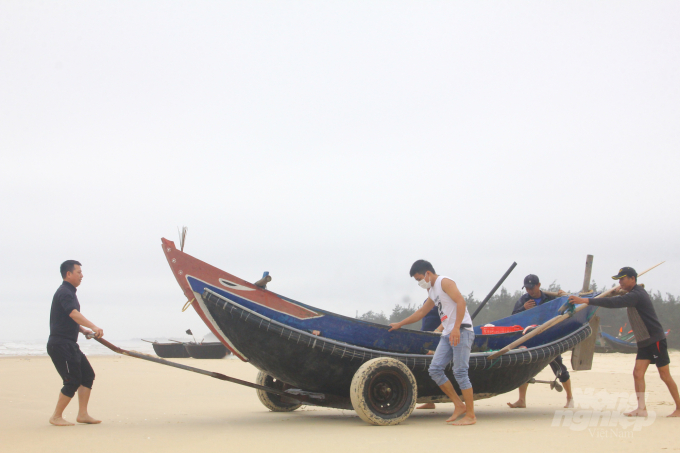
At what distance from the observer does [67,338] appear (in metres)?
5.24

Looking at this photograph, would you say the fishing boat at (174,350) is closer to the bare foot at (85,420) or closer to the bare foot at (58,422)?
the bare foot at (85,420)

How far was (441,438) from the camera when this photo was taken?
14.7 ft

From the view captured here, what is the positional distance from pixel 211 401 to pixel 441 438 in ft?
15.9

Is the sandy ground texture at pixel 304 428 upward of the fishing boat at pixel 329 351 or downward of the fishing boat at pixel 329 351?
downward

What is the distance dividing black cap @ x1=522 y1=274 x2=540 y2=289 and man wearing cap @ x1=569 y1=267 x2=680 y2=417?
4.15ft

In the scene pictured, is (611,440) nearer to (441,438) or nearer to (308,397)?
(441,438)

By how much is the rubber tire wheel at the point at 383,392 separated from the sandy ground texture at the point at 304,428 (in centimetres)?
15

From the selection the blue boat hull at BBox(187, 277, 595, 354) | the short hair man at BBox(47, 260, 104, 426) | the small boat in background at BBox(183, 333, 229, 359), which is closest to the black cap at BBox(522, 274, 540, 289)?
the blue boat hull at BBox(187, 277, 595, 354)

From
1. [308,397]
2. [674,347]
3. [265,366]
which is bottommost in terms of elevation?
[674,347]

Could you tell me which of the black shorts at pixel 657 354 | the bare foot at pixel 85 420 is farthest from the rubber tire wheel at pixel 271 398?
the black shorts at pixel 657 354

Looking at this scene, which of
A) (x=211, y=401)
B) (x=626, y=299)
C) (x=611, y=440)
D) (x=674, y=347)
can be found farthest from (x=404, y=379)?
(x=674, y=347)

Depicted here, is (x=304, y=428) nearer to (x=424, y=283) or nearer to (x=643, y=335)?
(x=424, y=283)

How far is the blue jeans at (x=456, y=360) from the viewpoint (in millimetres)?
5442

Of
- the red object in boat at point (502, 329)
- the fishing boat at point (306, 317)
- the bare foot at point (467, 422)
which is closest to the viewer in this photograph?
the bare foot at point (467, 422)
